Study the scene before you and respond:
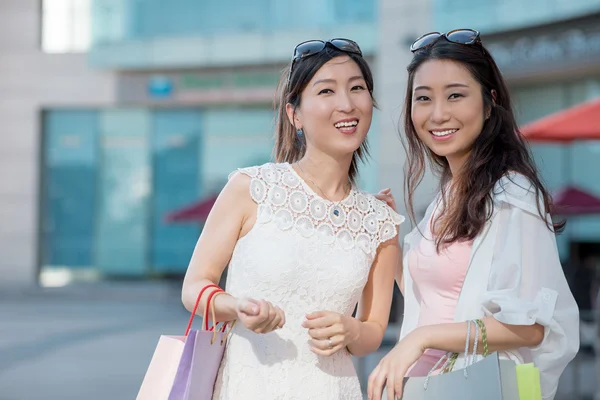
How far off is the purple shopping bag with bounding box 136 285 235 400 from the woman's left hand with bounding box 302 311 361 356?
30 centimetres

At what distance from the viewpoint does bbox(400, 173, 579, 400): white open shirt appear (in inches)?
86.2

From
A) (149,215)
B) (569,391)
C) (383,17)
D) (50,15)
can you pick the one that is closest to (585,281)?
(569,391)

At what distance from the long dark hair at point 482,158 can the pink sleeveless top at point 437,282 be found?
4 cm

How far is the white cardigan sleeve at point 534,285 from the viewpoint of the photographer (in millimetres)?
2189

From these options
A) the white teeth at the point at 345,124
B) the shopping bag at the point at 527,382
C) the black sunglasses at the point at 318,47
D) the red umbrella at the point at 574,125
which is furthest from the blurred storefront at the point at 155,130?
the shopping bag at the point at 527,382

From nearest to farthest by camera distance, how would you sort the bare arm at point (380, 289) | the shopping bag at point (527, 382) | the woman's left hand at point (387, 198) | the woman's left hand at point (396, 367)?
the shopping bag at point (527, 382)
the woman's left hand at point (396, 367)
the bare arm at point (380, 289)
the woman's left hand at point (387, 198)

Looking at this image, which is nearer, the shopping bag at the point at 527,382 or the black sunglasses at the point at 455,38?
the shopping bag at the point at 527,382

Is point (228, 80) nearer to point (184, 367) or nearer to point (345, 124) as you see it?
point (345, 124)

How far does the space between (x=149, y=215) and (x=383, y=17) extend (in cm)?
823

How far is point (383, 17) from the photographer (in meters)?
18.0

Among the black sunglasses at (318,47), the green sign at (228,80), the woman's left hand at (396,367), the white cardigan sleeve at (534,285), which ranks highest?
the black sunglasses at (318,47)

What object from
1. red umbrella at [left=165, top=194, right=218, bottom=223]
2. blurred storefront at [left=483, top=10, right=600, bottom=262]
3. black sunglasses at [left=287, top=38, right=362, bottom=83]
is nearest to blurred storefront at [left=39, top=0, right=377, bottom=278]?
red umbrella at [left=165, top=194, right=218, bottom=223]

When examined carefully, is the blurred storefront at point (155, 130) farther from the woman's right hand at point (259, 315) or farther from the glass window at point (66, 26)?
the woman's right hand at point (259, 315)

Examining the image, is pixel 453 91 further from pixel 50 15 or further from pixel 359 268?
pixel 50 15
